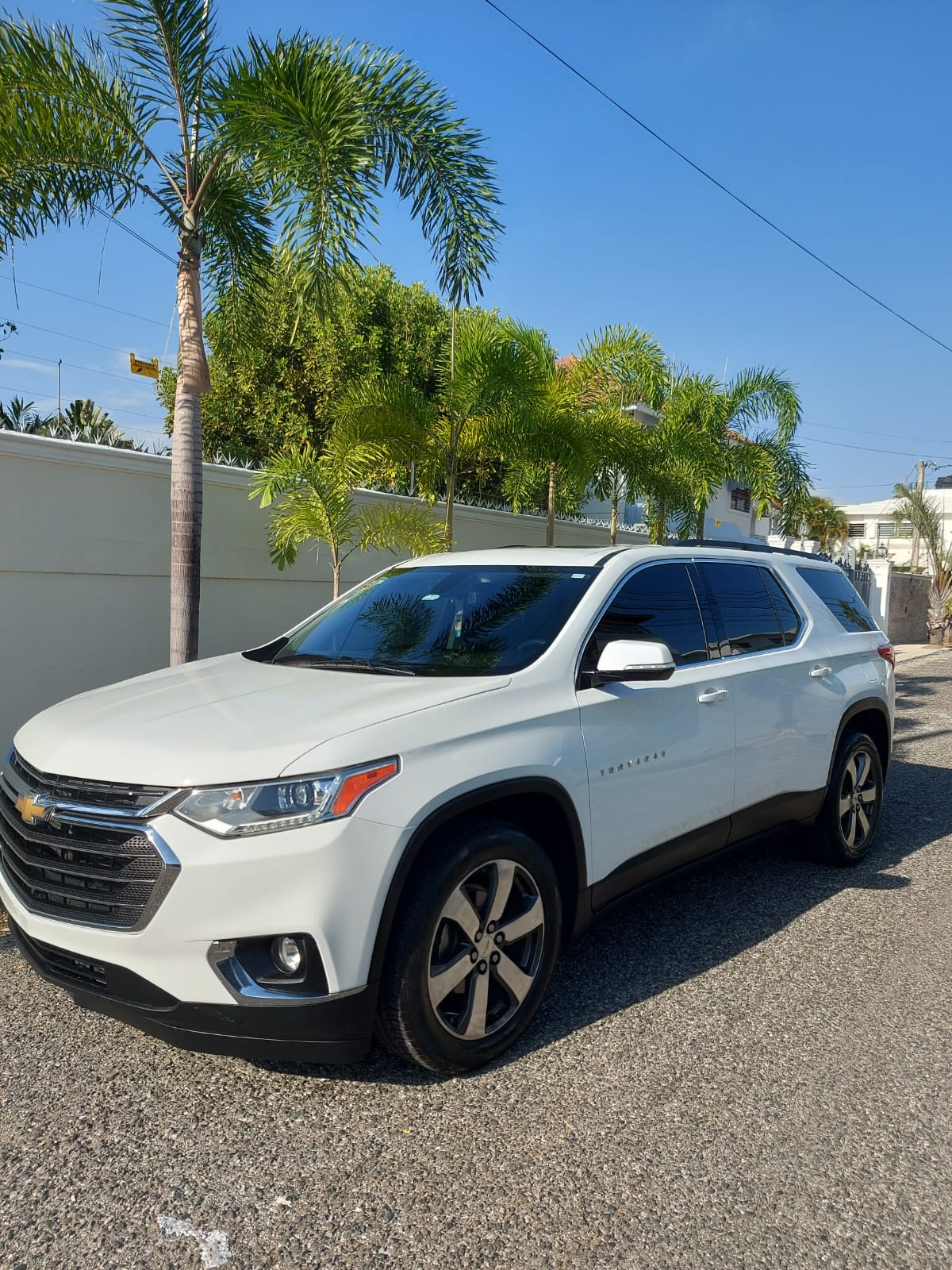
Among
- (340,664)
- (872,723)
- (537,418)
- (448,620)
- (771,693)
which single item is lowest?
(872,723)

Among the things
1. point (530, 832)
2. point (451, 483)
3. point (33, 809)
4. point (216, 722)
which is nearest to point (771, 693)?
point (530, 832)

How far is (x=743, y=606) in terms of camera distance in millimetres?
4703

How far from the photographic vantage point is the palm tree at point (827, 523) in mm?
49312

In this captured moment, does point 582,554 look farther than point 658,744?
Yes

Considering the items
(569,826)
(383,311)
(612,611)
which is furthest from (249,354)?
(383,311)

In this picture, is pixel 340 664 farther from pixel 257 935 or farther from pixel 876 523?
pixel 876 523

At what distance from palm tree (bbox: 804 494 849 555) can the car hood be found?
4718 cm

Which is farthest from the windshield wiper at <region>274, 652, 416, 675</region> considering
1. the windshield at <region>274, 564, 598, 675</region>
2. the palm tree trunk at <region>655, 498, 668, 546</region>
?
the palm tree trunk at <region>655, 498, 668, 546</region>

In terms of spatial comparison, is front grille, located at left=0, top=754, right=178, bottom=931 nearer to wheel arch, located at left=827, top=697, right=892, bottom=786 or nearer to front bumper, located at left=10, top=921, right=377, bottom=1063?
front bumper, located at left=10, top=921, right=377, bottom=1063

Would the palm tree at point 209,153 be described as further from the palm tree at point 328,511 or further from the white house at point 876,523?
the white house at point 876,523

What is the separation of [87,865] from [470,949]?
1178 mm

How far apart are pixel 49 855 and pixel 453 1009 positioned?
133cm

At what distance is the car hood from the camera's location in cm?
279

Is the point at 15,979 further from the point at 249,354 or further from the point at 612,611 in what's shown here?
the point at 249,354
